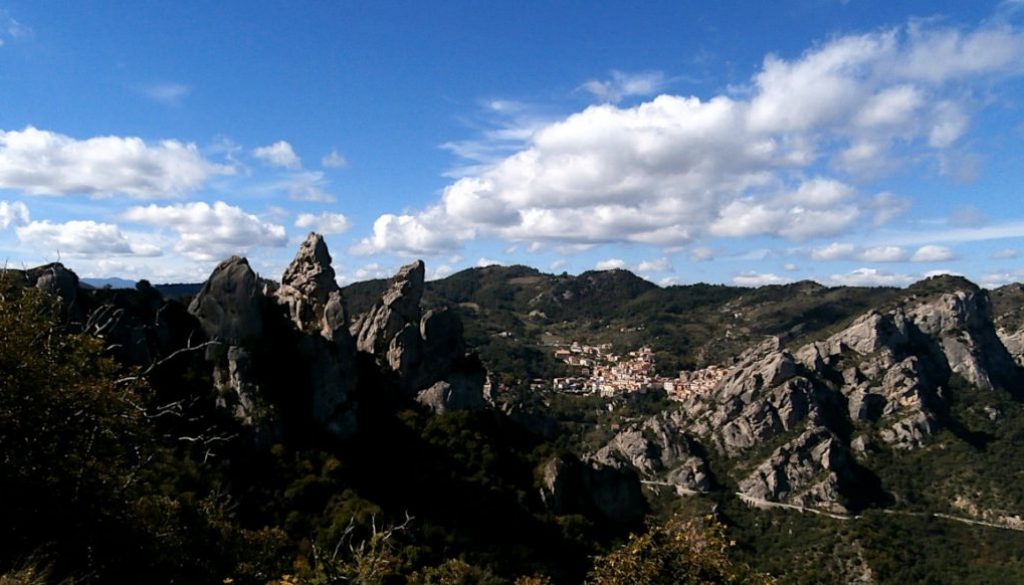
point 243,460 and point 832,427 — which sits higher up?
point 243,460

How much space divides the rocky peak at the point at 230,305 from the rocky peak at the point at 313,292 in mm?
4873

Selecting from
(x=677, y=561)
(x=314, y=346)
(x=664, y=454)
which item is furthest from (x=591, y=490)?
(x=664, y=454)

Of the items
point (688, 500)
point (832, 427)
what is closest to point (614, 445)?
point (688, 500)

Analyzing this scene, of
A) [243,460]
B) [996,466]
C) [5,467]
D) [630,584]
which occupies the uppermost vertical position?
[5,467]

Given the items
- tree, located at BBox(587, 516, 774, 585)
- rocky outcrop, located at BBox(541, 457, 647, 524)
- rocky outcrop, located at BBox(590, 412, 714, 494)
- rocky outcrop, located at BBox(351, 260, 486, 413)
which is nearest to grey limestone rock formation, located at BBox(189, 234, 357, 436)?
rocky outcrop, located at BBox(351, 260, 486, 413)

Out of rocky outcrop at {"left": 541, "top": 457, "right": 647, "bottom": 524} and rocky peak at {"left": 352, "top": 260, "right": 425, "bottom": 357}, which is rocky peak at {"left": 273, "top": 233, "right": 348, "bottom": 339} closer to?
rocky peak at {"left": 352, "top": 260, "right": 425, "bottom": 357}

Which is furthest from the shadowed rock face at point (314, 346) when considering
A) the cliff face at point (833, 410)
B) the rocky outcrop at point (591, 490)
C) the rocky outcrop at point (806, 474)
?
the rocky outcrop at point (806, 474)

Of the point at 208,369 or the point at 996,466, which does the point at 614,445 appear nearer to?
the point at 996,466

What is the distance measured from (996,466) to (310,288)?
5016 inches

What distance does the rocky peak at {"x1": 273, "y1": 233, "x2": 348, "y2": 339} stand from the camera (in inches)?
1980

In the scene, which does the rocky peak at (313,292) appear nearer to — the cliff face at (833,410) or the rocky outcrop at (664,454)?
the cliff face at (833,410)

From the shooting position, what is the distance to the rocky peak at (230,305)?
45.1 metres

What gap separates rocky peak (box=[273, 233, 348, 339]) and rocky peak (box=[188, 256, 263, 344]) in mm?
4873

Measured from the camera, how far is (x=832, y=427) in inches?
4936
